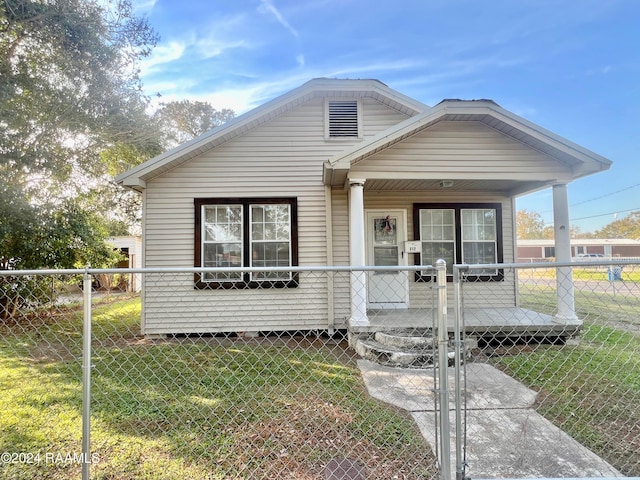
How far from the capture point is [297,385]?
151 inches

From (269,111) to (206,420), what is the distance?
576 centimetres

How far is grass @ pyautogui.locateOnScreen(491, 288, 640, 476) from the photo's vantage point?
8.79 ft

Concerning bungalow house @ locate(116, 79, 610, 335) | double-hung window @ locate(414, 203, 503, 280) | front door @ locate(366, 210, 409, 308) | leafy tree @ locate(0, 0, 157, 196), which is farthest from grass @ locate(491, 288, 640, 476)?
leafy tree @ locate(0, 0, 157, 196)

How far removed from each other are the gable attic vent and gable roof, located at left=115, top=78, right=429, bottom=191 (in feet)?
0.66

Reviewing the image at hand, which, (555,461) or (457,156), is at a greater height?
(457,156)

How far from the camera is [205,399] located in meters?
3.45

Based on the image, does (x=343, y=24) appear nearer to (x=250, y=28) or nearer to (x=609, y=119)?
(x=250, y=28)

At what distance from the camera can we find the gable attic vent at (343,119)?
6.95m

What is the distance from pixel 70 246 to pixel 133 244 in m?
8.28

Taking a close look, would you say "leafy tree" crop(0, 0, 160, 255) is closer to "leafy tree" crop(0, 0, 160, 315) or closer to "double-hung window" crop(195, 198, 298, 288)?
"leafy tree" crop(0, 0, 160, 315)

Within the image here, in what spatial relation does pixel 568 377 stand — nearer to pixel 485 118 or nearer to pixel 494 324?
pixel 494 324

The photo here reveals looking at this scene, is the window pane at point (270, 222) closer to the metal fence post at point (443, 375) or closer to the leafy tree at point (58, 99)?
the metal fence post at point (443, 375)

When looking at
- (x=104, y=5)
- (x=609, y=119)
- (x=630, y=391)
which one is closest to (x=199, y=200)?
(x=104, y=5)

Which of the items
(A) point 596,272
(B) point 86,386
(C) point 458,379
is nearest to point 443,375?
(C) point 458,379
